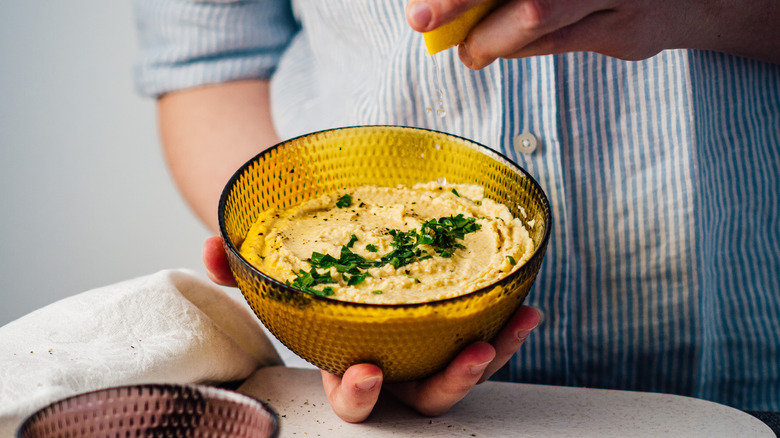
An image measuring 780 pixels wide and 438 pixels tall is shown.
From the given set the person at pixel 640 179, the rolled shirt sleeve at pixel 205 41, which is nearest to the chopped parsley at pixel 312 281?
the person at pixel 640 179

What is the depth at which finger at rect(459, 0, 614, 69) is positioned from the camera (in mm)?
699

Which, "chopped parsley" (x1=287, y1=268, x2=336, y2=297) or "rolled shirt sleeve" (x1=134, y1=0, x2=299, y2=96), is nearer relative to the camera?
"chopped parsley" (x1=287, y1=268, x2=336, y2=297)

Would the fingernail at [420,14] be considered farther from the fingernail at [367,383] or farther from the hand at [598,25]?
the fingernail at [367,383]

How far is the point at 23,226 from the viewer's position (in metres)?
2.60

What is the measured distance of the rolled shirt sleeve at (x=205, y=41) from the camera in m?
1.48

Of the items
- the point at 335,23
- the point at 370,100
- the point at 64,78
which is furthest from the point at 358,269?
the point at 64,78

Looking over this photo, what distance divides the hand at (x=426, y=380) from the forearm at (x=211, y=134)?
55 centimetres

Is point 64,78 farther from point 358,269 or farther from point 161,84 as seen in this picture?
point 358,269

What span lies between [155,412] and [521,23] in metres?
0.51

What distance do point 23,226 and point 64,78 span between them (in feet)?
1.91

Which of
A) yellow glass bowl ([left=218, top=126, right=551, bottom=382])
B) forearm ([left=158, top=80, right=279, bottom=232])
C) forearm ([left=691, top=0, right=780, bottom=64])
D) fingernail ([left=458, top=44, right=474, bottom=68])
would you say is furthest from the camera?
forearm ([left=158, top=80, right=279, bottom=232])

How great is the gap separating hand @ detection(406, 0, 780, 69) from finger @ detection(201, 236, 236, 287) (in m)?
0.36

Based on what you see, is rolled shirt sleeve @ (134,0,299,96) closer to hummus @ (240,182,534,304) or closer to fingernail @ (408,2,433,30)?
hummus @ (240,182,534,304)

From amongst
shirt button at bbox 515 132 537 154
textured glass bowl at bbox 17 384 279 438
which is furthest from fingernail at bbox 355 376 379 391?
shirt button at bbox 515 132 537 154
